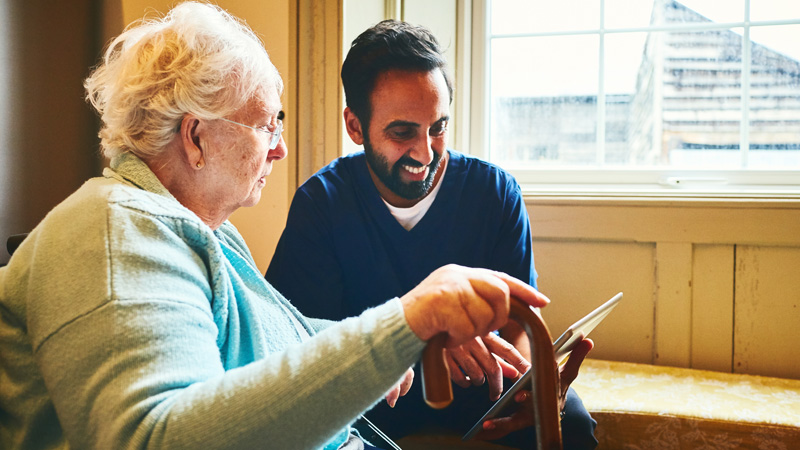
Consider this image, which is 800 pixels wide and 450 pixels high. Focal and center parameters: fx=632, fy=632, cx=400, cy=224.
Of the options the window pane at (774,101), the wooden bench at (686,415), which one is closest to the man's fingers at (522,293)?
the wooden bench at (686,415)

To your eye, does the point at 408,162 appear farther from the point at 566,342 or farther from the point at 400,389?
the point at 566,342

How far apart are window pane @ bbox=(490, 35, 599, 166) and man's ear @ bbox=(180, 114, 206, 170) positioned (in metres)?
1.66

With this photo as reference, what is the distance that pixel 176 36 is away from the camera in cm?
95

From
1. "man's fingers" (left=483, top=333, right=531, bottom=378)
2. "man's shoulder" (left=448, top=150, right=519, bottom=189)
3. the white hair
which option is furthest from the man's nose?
the white hair

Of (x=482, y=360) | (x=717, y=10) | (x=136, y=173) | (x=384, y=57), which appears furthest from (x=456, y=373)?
(x=717, y=10)

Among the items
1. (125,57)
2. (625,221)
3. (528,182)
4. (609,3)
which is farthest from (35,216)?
(609,3)

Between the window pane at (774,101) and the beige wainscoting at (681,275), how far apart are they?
1.14 feet

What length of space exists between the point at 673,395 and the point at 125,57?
158cm

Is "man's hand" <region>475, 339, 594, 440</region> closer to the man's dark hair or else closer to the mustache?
the mustache

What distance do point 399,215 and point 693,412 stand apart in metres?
0.90

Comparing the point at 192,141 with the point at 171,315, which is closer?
the point at 171,315

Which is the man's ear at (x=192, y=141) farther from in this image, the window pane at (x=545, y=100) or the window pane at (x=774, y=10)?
the window pane at (x=774, y=10)

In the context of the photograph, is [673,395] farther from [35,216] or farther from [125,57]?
[35,216]

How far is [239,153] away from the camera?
1.00 m
